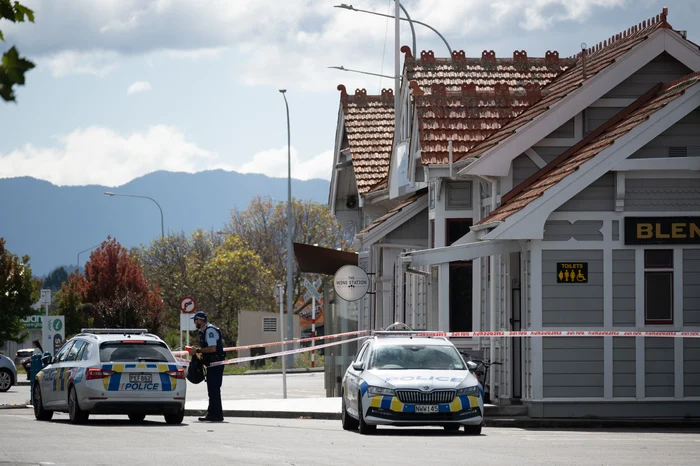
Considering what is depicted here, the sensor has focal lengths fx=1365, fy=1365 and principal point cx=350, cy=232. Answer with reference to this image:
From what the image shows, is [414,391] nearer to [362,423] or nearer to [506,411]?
[362,423]

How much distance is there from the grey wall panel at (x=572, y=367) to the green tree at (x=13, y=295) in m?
34.5

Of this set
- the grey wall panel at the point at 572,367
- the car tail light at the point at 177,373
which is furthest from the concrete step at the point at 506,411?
the car tail light at the point at 177,373

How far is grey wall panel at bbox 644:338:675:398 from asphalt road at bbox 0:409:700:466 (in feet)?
7.22

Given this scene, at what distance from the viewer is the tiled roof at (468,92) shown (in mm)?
26781

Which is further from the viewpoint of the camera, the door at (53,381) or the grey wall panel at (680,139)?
the grey wall panel at (680,139)

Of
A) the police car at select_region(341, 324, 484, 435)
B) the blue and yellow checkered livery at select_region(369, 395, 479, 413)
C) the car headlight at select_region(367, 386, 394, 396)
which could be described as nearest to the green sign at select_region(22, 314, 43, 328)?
the police car at select_region(341, 324, 484, 435)

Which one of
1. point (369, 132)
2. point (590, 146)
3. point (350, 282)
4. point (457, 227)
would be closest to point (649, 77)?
point (590, 146)

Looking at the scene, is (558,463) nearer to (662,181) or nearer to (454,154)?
(662,181)

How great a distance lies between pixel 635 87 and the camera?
25016mm

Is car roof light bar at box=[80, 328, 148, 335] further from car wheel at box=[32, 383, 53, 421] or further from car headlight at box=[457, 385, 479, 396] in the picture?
car headlight at box=[457, 385, 479, 396]

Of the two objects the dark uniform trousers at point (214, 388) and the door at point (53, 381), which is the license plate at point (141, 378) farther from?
the door at point (53, 381)

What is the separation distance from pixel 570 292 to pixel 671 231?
1982 mm

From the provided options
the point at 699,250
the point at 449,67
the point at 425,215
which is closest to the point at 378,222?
the point at 425,215

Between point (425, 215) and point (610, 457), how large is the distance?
660 inches
